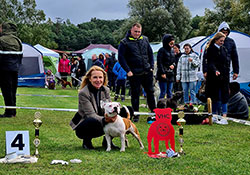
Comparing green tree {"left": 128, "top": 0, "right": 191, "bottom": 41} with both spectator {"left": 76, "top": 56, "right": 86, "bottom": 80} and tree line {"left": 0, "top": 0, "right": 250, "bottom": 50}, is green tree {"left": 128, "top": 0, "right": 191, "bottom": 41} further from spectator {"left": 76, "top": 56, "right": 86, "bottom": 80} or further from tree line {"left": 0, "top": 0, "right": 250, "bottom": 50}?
spectator {"left": 76, "top": 56, "right": 86, "bottom": 80}

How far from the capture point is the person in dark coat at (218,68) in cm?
696

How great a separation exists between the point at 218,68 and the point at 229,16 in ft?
115

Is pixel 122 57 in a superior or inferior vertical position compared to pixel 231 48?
inferior

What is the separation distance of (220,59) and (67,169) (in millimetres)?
4358

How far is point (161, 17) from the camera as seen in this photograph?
5247 centimetres

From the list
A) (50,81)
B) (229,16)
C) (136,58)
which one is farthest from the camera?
(229,16)

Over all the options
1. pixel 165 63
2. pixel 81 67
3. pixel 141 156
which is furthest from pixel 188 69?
pixel 81 67

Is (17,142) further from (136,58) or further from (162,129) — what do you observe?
(136,58)

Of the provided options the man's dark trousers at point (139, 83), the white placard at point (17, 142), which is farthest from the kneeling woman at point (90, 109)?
the man's dark trousers at point (139, 83)

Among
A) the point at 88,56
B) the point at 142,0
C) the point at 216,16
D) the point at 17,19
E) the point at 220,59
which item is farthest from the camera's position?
the point at 142,0

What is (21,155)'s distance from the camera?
382 cm

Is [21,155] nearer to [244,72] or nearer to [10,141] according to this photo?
[10,141]

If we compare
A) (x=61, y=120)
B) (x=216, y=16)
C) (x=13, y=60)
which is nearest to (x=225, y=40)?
(x=61, y=120)

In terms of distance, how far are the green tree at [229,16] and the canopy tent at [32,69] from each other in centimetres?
2086
